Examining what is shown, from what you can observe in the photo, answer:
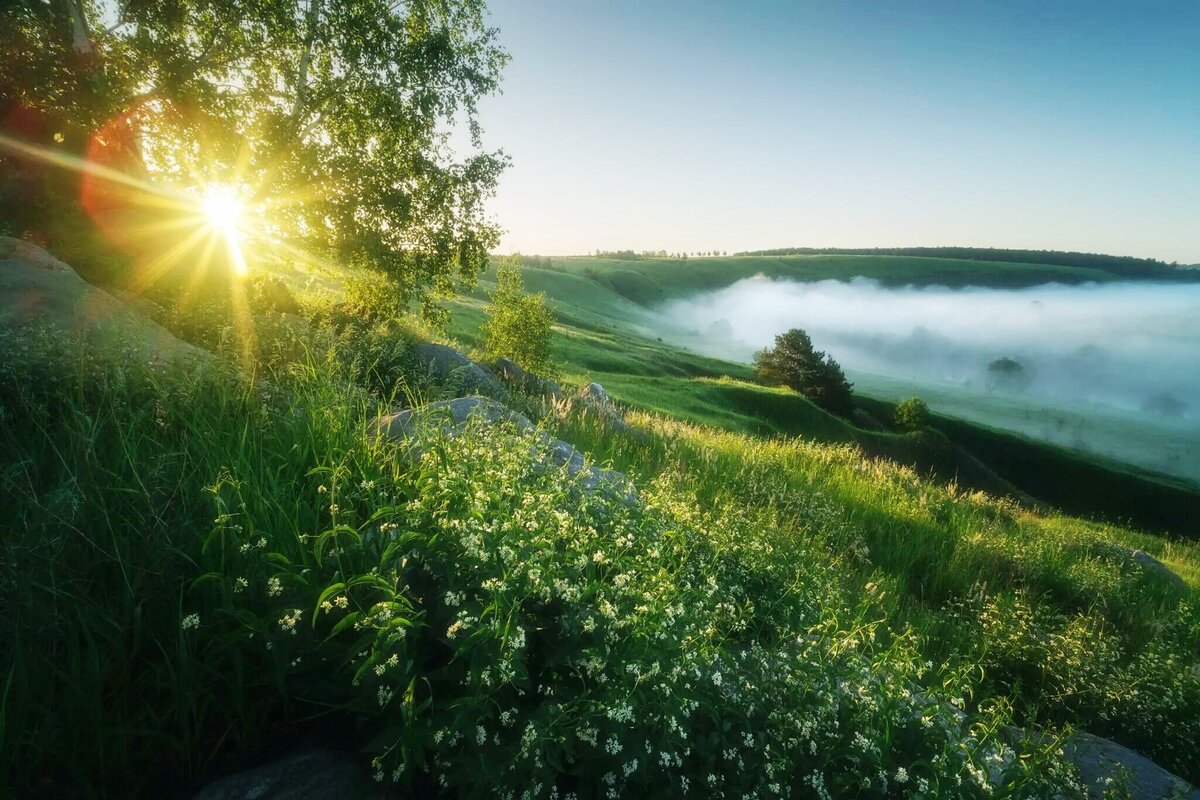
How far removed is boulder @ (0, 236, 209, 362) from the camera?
20.2ft

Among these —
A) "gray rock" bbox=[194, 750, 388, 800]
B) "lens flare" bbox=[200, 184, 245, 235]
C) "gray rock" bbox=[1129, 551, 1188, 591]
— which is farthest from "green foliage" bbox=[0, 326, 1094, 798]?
"lens flare" bbox=[200, 184, 245, 235]

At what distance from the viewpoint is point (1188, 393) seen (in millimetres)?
173875

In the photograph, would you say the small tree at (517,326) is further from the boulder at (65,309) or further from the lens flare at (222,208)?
the boulder at (65,309)

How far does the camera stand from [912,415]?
73.1 meters

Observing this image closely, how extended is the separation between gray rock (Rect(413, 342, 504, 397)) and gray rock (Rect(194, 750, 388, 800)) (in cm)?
874

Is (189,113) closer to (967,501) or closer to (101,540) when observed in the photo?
(101,540)

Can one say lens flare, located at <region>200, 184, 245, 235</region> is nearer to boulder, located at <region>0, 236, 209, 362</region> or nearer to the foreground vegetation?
boulder, located at <region>0, 236, 209, 362</region>

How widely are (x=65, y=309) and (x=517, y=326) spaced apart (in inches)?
1292

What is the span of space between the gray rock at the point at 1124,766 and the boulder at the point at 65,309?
8.64 metres

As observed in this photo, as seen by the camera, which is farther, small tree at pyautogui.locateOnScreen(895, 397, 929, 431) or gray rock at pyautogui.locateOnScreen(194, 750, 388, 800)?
small tree at pyautogui.locateOnScreen(895, 397, 929, 431)

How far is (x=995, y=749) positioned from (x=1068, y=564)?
10.4 m

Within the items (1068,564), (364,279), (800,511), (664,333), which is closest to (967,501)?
(1068,564)

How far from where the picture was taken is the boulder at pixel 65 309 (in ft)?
20.2

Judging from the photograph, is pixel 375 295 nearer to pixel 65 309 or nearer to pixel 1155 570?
pixel 65 309
